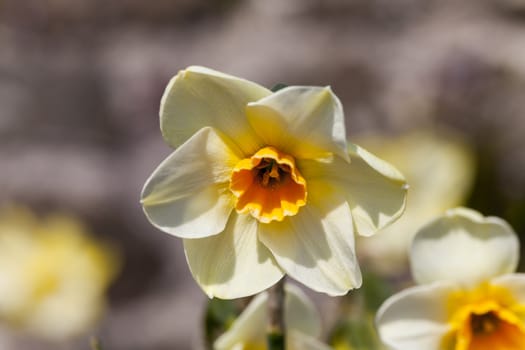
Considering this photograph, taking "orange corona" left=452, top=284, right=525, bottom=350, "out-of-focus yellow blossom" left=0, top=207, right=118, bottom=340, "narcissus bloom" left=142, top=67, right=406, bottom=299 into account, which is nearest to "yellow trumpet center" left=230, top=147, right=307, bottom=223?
"narcissus bloom" left=142, top=67, right=406, bottom=299

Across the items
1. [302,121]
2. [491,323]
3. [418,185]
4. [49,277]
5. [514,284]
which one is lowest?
[49,277]

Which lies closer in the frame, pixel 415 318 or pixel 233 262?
pixel 233 262

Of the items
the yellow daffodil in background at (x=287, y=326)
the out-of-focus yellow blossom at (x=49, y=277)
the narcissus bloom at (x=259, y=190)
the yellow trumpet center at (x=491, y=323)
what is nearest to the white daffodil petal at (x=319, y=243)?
the narcissus bloom at (x=259, y=190)

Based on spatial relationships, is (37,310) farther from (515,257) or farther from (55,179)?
(515,257)

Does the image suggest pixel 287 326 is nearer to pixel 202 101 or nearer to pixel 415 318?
pixel 415 318

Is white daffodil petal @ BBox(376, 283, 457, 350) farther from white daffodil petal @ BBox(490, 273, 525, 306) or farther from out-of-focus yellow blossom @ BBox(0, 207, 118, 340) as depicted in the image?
out-of-focus yellow blossom @ BBox(0, 207, 118, 340)

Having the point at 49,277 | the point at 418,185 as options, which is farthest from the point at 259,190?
the point at 49,277
